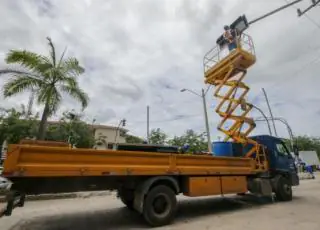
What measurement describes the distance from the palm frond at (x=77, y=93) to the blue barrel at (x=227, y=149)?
7.43 meters

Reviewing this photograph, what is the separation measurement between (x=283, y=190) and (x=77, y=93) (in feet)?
35.3

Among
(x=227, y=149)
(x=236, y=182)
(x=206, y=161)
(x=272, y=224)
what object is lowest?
(x=272, y=224)

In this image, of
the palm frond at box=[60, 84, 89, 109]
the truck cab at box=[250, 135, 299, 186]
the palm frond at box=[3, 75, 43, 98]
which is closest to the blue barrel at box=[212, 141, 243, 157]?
the truck cab at box=[250, 135, 299, 186]

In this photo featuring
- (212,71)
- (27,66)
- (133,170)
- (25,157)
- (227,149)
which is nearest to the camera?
(25,157)

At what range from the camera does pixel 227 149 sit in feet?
30.4

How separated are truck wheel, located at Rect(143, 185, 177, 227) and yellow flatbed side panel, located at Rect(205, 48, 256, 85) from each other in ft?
20.1

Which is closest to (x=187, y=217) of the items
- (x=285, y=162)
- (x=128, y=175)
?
(x=128, y=175)

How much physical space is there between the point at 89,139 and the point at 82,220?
26.9 m

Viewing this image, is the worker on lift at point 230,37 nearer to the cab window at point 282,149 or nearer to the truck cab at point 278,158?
the truck cab at point 278,158

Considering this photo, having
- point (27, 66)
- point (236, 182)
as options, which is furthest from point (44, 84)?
point (236, 182)

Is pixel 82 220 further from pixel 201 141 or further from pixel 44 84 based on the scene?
pixel 201 141

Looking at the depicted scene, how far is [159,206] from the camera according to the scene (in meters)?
6.00

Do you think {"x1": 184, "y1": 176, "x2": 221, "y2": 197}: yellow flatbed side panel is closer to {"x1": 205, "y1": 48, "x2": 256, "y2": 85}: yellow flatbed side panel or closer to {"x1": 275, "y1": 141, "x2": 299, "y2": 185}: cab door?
{"x1": 275, "y1": 141, "x2": 299, "y2": 185}: cab door

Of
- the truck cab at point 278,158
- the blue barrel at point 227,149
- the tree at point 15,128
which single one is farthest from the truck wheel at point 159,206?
the tree at point 15,128
